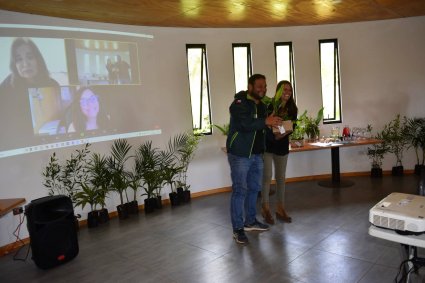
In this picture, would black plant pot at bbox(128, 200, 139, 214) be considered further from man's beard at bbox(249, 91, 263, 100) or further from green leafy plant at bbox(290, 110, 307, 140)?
green leafy plant at bbox(290, 110, 307, 140)

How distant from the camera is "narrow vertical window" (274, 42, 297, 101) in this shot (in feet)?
18.9

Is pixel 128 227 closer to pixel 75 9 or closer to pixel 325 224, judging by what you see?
pixel 325 224

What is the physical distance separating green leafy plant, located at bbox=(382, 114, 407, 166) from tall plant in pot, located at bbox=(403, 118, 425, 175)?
71 mm

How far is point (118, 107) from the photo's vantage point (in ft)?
15.1

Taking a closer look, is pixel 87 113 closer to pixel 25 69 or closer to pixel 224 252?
pixel 25 69

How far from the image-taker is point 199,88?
541cm

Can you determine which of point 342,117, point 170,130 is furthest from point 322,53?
point 170,130

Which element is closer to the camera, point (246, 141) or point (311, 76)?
point (246, 141)

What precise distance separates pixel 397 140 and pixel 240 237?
379cm

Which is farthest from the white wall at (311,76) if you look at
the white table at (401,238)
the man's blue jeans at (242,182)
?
the white table at (401,238)

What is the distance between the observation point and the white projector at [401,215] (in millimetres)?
1544

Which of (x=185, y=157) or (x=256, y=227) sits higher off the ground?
(x=185, y=157)

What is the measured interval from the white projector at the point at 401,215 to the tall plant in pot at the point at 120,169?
331cm

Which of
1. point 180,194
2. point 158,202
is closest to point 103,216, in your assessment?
point 158,202
